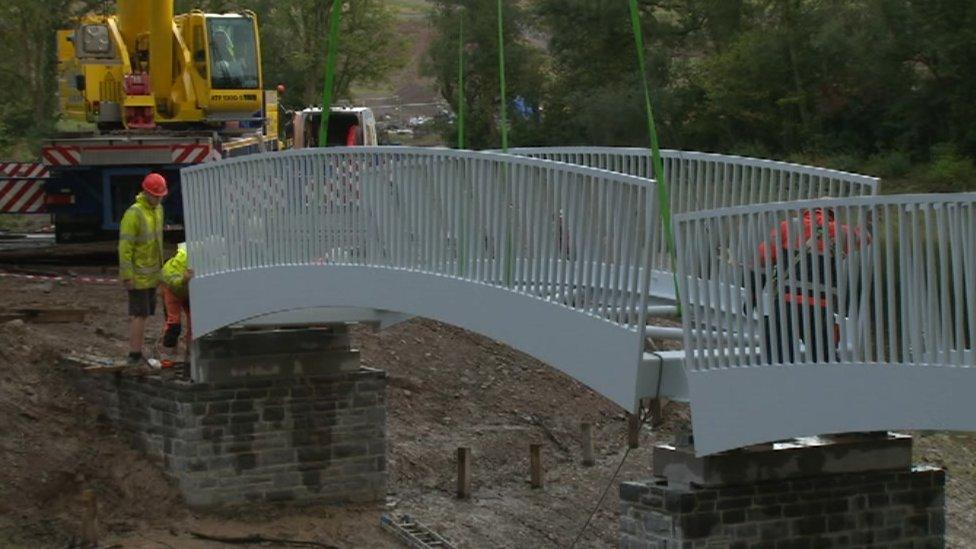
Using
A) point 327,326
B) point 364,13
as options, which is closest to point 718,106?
point 364,13

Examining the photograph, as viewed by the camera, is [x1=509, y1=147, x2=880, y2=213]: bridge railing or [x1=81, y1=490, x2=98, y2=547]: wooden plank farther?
[x1=81, y1=490, x2=98, y2=547]: wooden plank

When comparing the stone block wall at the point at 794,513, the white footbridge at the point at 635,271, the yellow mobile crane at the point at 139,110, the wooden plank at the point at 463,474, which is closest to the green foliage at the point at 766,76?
the yellow mobile crane at the point at 139,110

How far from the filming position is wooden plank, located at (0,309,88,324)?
22625 millimetres

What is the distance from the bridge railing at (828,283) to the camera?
11.2 m

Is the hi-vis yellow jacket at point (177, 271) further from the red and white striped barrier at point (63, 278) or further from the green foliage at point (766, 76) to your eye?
the green foliage at point (766, 76)

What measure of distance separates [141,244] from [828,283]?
8827mm

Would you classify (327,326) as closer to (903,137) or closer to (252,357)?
(252,357)

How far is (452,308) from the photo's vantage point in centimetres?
1521

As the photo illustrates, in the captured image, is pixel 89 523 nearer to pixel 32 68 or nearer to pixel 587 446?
pixel 587 446

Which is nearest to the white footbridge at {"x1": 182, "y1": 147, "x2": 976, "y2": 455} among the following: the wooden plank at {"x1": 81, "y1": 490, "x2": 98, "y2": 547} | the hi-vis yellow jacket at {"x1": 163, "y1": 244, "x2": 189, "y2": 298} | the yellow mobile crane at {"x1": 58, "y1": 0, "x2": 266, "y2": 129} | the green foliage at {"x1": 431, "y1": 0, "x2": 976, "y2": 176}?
the hi-vis yellow jacket at {"x1": 163, "y1": 244, "x2": 189, "y2": 298}

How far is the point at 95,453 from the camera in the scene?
20.6 metres

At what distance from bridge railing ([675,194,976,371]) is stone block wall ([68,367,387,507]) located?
786 cm

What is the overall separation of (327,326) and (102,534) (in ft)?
9.97

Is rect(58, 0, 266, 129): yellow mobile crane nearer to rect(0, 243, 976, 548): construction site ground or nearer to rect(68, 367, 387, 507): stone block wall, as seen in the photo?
rect(0, 243, 976, 548): construction site ground
